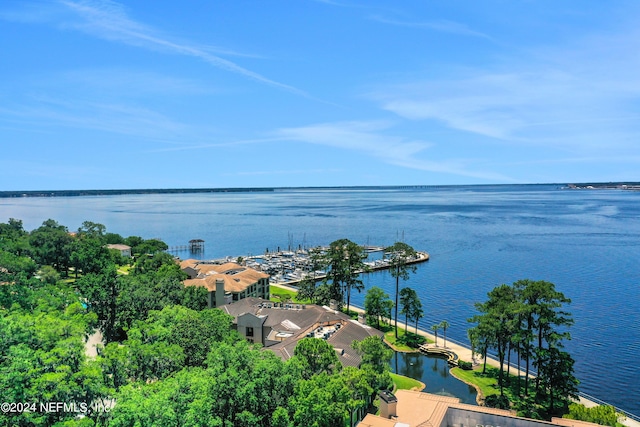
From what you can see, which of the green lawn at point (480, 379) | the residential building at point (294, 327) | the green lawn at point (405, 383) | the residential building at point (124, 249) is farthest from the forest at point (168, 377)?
the residential building at point (124, 249)

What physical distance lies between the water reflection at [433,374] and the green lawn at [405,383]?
978 millimetres

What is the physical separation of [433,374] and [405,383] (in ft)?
21.1

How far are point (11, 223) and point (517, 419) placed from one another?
413 ft

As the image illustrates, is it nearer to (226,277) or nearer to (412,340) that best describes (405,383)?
(412,340)

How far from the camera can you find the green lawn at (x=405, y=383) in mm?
40594

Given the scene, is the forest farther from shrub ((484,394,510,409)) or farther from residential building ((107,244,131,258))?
residential building ((107,244,131,258))

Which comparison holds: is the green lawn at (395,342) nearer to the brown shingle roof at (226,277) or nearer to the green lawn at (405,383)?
the green lawn at (405,383)

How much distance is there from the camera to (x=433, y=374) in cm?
4669

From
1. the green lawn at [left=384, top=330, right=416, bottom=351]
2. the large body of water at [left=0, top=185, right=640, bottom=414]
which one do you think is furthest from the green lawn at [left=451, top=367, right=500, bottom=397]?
the large body of water at [left=0, top=185, right=640, bottom=414]

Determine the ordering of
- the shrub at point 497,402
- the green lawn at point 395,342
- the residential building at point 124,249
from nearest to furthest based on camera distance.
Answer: the shrub at point 497,402 < the green lawn at point 395,342 < the residential building at point 124,249

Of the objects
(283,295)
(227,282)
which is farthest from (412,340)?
(283,295)

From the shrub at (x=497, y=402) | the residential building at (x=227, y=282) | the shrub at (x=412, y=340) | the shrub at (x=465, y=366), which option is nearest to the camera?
the shrub at (x=497, y=402)

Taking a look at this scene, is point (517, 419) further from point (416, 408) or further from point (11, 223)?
point (11, 223)

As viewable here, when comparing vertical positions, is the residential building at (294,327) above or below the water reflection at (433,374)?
above
